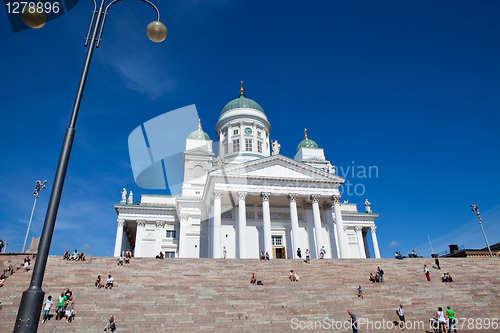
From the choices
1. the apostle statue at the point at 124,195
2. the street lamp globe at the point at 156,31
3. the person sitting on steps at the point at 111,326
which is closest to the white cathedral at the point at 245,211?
the apostle statue at the point at 124,195

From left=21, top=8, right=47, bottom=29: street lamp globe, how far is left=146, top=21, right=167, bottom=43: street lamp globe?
2354 millimetres

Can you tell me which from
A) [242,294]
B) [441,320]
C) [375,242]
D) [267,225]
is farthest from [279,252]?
[441,320]

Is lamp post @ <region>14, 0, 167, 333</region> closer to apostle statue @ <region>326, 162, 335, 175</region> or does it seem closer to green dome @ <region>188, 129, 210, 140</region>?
apostle statue @ <region>326, 162, 335, 175</region>

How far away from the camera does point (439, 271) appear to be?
25.3m

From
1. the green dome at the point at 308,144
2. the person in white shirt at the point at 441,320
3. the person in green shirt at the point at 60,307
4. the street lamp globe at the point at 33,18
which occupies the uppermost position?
the green dome at the point at 308,144

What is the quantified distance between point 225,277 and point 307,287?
212 inches

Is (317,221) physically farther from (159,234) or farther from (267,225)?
(159,234)

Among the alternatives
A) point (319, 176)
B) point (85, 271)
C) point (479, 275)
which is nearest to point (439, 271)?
point (479, 275)

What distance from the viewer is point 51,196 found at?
6543mm

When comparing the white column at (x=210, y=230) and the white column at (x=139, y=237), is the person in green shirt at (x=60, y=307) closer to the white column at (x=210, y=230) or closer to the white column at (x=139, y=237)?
the white column at (x=210, y=230)

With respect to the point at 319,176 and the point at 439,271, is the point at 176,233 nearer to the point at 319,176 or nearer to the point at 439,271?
the point at 319,176

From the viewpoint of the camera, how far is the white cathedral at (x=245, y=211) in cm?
3419

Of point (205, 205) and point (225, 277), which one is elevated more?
point (205, 205)

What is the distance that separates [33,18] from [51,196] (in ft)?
12.4
